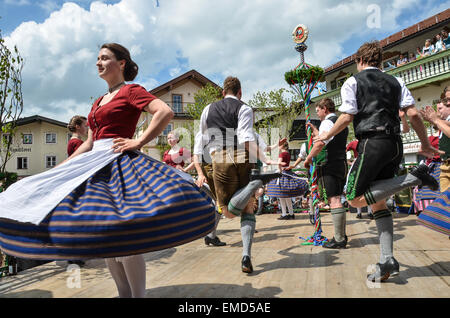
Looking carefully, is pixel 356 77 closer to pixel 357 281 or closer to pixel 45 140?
pixel 357 281

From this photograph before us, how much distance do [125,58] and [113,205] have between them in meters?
1.28

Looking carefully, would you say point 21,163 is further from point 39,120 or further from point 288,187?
point 288,187

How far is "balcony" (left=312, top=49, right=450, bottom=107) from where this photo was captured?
1844 centimetres

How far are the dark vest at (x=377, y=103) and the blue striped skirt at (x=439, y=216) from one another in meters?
0.67

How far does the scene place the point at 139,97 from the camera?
210 centimetres

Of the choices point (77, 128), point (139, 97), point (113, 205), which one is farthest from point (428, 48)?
point (113, 205)

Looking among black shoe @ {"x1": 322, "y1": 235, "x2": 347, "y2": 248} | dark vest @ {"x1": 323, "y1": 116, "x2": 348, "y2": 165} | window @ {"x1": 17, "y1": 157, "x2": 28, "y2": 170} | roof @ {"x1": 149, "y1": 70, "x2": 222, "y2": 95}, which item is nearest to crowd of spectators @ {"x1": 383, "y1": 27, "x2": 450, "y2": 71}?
roof @ {"x1": 149, "y1": 70, "x2": 222, "y2": 95}

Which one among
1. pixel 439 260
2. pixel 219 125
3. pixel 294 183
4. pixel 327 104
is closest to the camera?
pixel 439 260

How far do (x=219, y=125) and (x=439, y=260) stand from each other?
8.90 ft

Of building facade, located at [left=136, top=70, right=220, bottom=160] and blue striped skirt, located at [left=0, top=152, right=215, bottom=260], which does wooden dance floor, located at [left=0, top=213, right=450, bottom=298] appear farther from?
building facade, located at [left=136, top=70, right=220, bottom=160]

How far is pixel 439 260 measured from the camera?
3.20m

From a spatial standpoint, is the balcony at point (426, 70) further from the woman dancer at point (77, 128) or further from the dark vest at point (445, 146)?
the woman dancer at point (77, 128)

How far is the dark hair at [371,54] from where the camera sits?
296cm

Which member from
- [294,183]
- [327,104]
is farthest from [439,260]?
[294,183]
